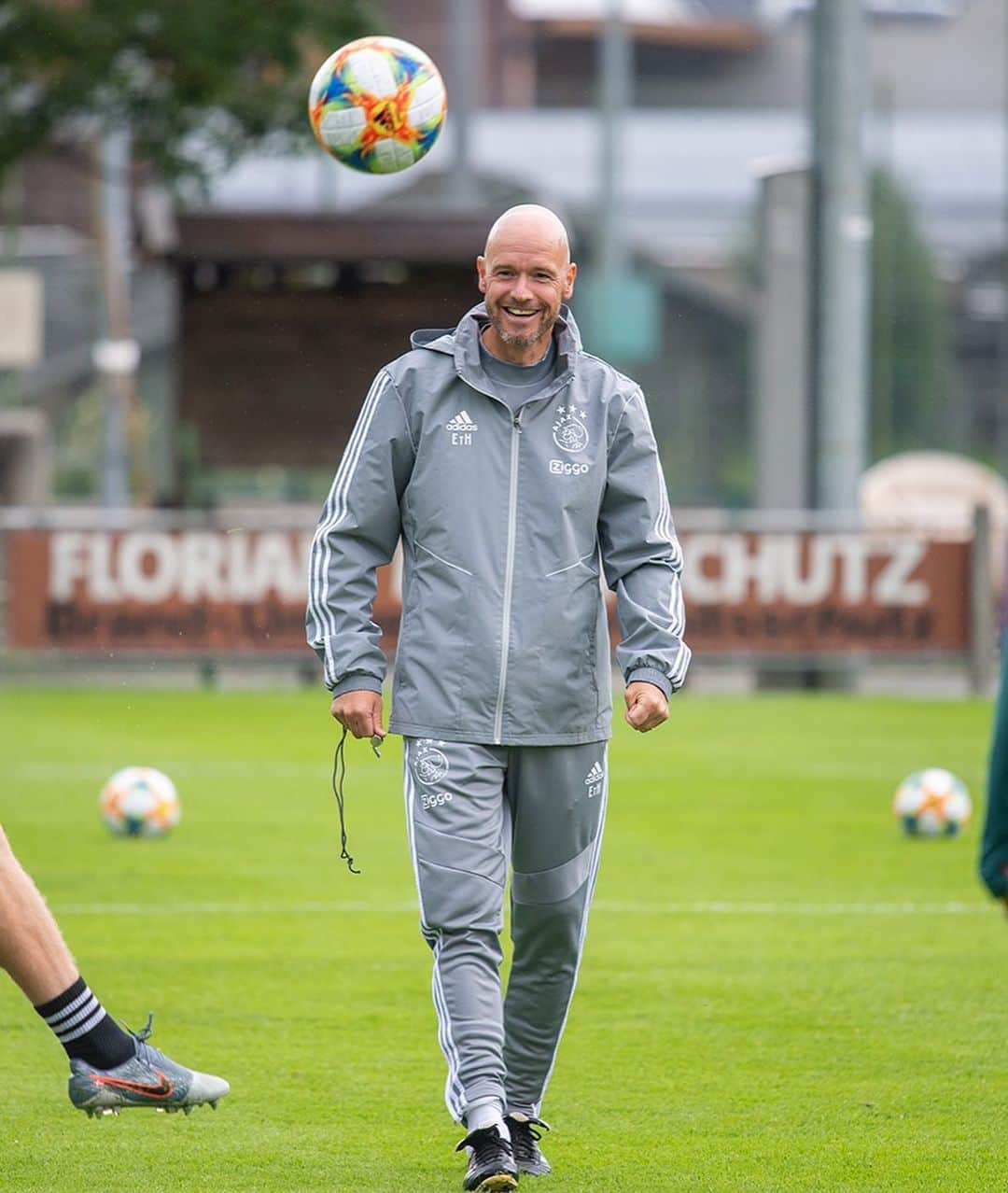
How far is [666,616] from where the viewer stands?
5945mm

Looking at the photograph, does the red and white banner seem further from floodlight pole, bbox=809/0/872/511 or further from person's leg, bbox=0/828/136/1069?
person's leg, bbox=0/828/136/1069

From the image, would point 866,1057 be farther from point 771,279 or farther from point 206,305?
point 206,305

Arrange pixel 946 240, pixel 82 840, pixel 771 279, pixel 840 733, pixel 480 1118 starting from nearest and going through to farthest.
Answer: pixel 480 1118 < pixel 82 840 < pixel 840 733 < pixel 771 279 < pixel 946 240

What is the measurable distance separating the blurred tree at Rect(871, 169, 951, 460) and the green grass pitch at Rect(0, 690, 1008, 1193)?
50151mm

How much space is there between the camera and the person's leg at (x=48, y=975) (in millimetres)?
5664

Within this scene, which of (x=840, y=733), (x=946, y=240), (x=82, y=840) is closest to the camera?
(x=82, y=840)

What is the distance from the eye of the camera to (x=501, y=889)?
584cm

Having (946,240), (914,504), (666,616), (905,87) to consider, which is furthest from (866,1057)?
(905,87)

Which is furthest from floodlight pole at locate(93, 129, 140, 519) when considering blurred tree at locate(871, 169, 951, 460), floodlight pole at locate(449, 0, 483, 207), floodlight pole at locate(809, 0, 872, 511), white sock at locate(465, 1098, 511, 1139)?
blurred tree at locate(871, 169, 951, 460)

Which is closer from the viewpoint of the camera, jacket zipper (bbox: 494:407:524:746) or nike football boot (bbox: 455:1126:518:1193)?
nike football boot (bbox: 455:1126:518:1193)

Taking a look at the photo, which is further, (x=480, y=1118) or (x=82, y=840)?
(x=82, y=840)

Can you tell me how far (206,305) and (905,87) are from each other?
71.7m

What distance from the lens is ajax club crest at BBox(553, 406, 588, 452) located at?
231 inches

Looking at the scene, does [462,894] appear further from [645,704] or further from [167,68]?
[167,68]
